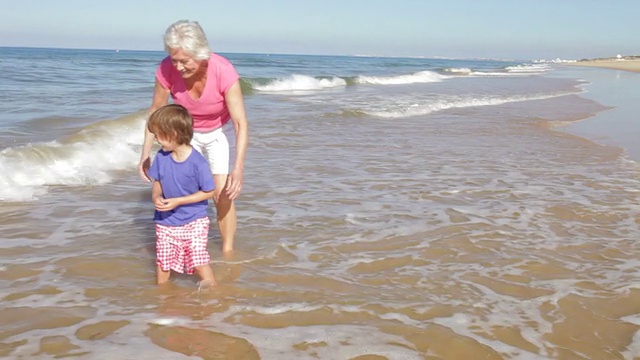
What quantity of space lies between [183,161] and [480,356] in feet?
6.68

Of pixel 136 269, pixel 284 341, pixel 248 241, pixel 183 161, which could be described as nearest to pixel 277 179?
pixel 248 241

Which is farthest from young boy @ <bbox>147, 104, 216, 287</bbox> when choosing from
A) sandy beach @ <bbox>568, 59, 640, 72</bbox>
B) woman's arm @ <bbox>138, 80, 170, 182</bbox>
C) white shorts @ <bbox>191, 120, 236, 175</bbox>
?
sandy beach @ <bbox>568, 59, 640, 72</bbox>

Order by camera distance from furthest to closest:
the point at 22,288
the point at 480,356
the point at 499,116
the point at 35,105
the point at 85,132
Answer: the point at 499,116, the point at 35,105, the point at 85,132, the point at 22,288, the point at 480,356

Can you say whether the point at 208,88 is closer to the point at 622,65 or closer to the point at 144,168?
the point at 144,168

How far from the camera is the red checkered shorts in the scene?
3.92 meters

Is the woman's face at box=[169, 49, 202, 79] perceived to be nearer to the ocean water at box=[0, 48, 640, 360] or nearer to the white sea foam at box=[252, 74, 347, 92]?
the ocean water at box=[0, 48, 640, 360]

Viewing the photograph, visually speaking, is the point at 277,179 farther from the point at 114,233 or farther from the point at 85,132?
the point at 85,132

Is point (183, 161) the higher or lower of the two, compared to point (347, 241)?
higher

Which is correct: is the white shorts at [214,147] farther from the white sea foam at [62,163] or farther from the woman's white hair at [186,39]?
the white sea foam at [62,163]

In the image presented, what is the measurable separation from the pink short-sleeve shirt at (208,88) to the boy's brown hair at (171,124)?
50cm

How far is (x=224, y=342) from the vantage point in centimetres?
326

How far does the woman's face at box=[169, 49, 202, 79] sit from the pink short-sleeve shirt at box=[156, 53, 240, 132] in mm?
156

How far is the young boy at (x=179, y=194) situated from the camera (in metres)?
3.67

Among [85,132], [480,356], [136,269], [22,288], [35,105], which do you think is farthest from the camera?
[35,105]
